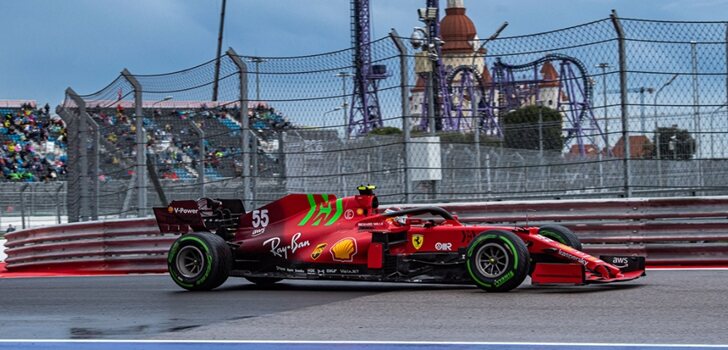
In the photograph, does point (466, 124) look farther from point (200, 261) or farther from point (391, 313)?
point (391, 313)

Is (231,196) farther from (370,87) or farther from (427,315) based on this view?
(427,315)

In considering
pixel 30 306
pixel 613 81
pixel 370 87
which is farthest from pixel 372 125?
pixel 30 306

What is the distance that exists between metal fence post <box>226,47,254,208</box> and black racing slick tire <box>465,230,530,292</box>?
16.6ft

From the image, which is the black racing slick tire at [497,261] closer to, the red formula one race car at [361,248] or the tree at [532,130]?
the red formula one race car at [361,248]

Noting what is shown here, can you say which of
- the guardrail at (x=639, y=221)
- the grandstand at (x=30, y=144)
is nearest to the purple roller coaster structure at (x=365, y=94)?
the guardrail at (x=639, y=221)

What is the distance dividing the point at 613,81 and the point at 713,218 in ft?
6.27

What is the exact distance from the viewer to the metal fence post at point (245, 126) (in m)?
13.8

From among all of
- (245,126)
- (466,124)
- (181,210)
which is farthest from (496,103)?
(181,210)

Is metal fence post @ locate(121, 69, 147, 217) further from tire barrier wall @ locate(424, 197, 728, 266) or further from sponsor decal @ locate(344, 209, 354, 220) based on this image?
sponsor decal @ locate(344, 209, 354, 220)

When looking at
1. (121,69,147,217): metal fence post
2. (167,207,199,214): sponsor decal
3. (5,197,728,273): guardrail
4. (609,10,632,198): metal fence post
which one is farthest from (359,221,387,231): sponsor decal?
(121,69,147,217): metal fence post

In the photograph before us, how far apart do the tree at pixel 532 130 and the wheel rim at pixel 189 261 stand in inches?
163

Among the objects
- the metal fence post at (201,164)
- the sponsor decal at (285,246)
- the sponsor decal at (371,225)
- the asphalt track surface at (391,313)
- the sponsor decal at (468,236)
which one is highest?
the metal fence post at (201,164)

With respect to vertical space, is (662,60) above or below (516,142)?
above

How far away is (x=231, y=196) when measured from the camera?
14062mm
